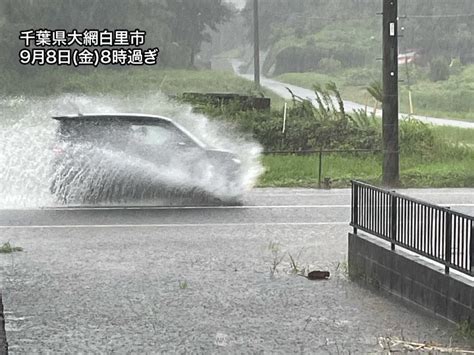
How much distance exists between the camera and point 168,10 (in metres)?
22.6

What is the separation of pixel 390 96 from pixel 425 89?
4.36m

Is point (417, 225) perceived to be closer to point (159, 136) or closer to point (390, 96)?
point (159, 136)

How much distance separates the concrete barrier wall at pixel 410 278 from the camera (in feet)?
28.7

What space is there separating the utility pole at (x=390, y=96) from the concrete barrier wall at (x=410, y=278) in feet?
28.2

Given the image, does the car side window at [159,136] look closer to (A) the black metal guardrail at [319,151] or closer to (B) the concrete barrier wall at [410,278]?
(A) the black metal guardrail at [319,151]

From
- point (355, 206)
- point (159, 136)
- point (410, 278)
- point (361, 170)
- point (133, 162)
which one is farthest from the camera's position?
point (361, 170)

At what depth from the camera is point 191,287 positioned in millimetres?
11062

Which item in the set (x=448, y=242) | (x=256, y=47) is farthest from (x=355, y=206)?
(x=256, y=47)

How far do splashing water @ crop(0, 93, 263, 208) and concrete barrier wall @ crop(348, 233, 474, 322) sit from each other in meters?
7.04

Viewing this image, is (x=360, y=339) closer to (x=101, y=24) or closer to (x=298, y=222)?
(x=298, y=222)

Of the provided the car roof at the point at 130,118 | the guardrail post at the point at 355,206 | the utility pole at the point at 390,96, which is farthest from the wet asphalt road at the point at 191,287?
the utility pole at the point at 390,96

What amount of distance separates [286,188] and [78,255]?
24.0 feet

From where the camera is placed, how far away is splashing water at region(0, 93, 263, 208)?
59.1ft

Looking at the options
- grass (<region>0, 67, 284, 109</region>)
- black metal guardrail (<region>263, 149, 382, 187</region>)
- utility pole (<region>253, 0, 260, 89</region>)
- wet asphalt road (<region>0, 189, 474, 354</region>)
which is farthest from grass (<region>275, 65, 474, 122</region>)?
wet asphalt road (<region>0, 189, 474, 354</region>)
